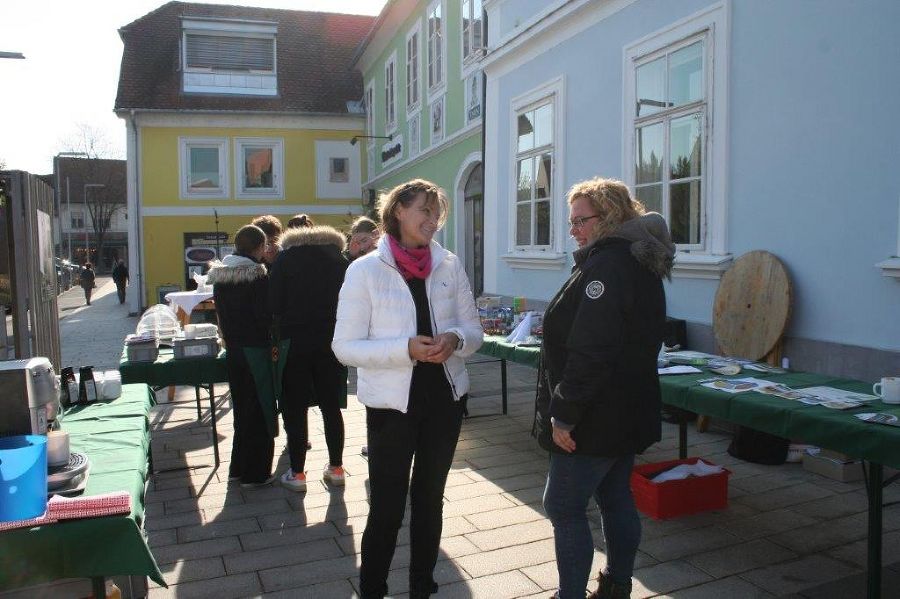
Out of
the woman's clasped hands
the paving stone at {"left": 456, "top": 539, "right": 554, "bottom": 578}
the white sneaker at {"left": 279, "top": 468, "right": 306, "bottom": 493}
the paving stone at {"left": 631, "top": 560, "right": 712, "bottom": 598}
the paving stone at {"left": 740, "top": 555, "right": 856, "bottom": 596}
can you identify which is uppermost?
the woman's clasped hands

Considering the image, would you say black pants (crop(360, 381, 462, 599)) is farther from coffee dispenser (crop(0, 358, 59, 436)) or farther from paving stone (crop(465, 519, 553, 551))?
coffee dispenser (crop(0, 358, 59, 436))

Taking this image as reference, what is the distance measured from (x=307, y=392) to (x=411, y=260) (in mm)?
2008

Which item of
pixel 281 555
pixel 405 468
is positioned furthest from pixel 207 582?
pixel 405 468

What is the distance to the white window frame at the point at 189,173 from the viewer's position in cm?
2000

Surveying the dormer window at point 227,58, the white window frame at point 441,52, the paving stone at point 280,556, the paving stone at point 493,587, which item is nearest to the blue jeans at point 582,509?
the paving stone at point 493,587

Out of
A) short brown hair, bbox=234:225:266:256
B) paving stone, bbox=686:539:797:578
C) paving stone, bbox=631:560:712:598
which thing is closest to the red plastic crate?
paving stone, bbox=686:539:797:578

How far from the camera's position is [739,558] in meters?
3.46

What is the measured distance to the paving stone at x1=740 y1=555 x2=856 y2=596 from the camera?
125 inches

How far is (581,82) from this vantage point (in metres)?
7.52

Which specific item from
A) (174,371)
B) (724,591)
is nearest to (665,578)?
(724,591)

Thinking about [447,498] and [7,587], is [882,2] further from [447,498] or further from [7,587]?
[7,587]

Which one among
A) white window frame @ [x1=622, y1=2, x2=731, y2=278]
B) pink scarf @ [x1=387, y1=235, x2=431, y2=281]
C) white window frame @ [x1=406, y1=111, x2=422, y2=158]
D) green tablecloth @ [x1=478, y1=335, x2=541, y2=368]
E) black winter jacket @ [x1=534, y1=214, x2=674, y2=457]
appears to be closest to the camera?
black winter jacket @ [x1=534, y1=214, x2=674, y2=457]

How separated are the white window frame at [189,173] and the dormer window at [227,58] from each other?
153 centimetres

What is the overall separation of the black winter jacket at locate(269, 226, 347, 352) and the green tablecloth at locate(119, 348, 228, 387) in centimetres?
84
